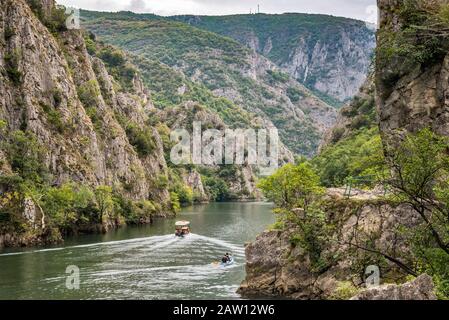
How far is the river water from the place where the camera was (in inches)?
1777

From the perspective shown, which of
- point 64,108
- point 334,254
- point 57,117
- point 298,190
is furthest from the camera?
point 64,108

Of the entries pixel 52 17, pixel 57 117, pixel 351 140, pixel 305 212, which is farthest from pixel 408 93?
pixel 52 17

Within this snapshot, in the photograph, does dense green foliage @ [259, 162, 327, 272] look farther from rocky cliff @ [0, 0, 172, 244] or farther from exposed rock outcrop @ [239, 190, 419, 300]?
rocky cliff @ [0, 0, 172, 244]

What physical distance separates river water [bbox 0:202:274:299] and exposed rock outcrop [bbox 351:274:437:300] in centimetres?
2552

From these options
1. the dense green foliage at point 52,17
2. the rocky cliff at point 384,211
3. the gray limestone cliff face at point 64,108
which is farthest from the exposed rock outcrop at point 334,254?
the dense green foliage at point 52,17

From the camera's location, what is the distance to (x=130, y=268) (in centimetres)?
5672

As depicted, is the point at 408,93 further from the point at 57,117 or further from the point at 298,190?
the point at 57,117

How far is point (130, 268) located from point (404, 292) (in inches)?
1679

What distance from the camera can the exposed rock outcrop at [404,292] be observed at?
56.7 ft

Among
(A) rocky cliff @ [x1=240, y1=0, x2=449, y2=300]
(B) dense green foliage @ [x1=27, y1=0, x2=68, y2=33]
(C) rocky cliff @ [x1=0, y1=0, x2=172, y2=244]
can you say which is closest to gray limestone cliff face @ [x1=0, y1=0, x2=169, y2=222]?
(C) rocky cliff @ [x1=0, y1=0, x2=172, y2=244]

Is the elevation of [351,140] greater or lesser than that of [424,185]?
greater
